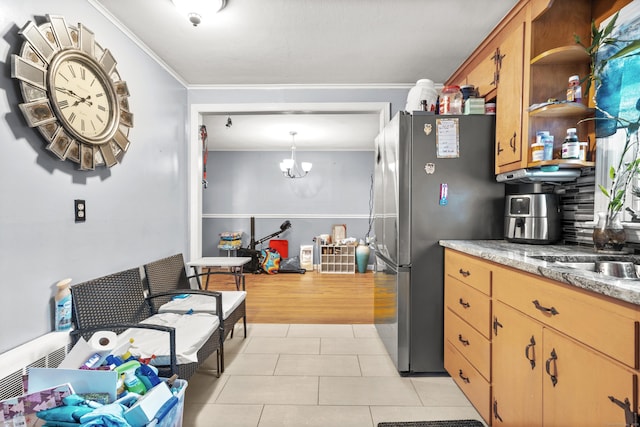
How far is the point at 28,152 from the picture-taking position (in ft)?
4.78

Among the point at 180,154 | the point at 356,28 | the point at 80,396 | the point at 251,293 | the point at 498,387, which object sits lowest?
the point at 251,293

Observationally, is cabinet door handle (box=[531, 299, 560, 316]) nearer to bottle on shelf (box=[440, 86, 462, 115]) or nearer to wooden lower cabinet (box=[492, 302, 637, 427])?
wooden lower cabinet (box=[492, 302, 637, 427])

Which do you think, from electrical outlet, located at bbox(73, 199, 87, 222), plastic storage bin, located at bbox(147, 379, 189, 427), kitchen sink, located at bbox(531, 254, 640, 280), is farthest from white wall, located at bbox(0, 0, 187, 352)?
kitchen sink, located at bbox(531, 254, 640, 280)

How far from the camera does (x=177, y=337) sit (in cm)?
174

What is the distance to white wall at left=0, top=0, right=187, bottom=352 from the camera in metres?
1.38

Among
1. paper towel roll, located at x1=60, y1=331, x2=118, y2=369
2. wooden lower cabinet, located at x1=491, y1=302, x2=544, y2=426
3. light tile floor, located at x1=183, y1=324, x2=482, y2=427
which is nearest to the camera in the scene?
wooden lower cabinet, located at x1=491, y1=302, x2=544, y2=426

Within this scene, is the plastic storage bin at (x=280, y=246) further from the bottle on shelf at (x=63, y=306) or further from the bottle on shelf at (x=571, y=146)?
the bottle on shelf at (x=571, y=146)

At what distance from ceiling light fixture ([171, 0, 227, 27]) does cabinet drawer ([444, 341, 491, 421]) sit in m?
2.54

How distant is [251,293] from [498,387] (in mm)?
3506

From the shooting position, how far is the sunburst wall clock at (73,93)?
4.66ft

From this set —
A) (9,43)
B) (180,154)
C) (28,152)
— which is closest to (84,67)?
(9,43)

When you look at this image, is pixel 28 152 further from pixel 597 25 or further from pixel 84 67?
pixel 597 25

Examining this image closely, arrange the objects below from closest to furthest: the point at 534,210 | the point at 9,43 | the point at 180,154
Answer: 1. the point at 9,43
2. the point at 534,210
3. the point at 180,154

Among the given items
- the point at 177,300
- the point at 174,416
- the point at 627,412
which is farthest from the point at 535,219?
the point at 177,300
